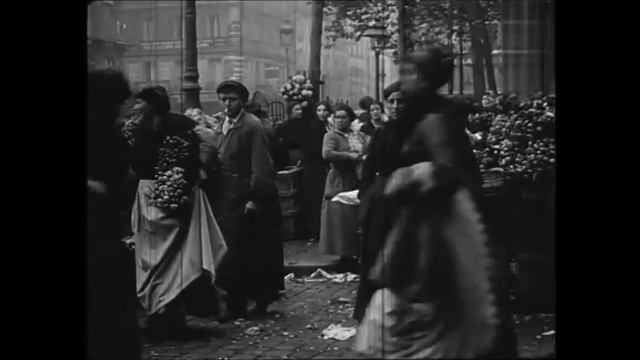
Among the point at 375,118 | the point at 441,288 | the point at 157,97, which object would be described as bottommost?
the point at 441,288

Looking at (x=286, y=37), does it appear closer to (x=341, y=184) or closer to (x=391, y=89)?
(x=391, y=89)

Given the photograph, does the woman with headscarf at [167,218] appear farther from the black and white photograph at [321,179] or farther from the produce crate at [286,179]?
the produce crate at [286,179]

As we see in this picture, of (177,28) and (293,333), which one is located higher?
(177,28)

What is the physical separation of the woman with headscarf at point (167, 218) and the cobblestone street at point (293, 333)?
0.14 meters

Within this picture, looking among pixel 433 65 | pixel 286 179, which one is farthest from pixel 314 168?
pixel 433 65

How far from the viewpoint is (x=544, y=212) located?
200 inches

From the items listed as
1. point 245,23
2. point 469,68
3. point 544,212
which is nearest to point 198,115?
point 245,23

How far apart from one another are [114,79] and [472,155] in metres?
2.02

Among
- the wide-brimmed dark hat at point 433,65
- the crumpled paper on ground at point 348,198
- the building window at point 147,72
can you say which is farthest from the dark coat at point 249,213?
the wide-brimmed dark hat at point 433,65

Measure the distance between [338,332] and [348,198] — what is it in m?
0.71

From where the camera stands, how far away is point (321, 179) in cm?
526

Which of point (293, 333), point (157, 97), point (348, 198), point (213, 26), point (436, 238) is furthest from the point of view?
point (213, 26)

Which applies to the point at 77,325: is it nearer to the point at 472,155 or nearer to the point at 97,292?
the point at 97,292

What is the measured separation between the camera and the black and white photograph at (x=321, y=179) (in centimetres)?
497
